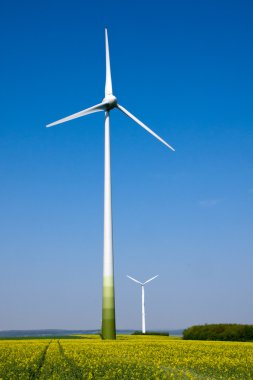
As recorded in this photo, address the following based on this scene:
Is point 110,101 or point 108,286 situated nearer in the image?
point 108,286

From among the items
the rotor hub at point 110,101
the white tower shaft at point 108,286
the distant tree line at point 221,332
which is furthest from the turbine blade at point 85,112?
the distant tree line at point 221,332

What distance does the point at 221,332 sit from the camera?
6581 centimetres

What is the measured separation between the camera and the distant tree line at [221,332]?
62656mm

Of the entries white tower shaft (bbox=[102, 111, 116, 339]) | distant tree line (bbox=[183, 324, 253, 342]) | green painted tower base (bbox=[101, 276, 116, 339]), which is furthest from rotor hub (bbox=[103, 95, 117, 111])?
distant tree line (bbox=[183, 324, 253, 342])

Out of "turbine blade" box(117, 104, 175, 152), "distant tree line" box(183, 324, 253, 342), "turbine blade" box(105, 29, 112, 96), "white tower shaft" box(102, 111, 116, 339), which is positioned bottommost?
"distant tree line" box(183, 324, 253, 342)

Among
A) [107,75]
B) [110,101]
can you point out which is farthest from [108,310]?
[107,75]

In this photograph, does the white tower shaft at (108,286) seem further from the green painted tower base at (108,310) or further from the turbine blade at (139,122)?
the turbine blade at (139,122)

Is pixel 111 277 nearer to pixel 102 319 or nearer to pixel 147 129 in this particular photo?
pixel 102 319

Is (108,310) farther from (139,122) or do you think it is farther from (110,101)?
(110,101)

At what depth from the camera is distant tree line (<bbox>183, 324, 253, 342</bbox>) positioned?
2467 inches

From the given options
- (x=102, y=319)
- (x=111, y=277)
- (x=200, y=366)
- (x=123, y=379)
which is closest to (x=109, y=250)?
(x=111, y=277)

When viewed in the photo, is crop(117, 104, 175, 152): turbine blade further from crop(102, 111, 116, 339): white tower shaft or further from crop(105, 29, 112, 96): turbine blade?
crop(102, 111, 116, 339): white tower shaft

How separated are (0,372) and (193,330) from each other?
54.5m

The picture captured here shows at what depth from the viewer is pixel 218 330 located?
218 ft
